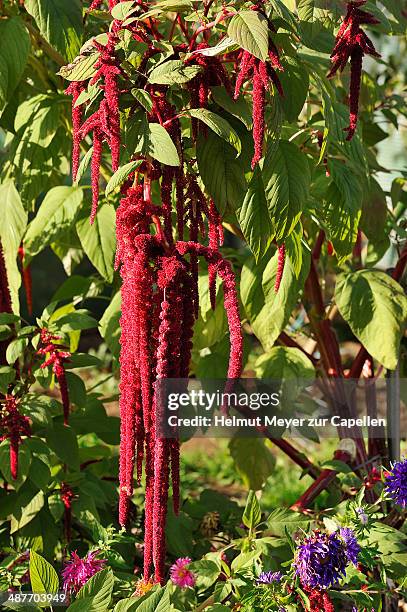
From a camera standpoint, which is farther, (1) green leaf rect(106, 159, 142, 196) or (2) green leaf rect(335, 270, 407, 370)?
(2) green leaf rect(335, 270, 407, 370)

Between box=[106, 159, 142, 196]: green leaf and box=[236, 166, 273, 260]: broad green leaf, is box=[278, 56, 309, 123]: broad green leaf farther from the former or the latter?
box=[106, 159, 142, 196]: green leaf

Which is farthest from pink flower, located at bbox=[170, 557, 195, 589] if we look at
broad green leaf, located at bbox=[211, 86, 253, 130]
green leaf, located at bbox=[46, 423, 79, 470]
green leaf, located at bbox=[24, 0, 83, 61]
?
Answer: green leaf, located at bbox=[24, 0, 83, 61]

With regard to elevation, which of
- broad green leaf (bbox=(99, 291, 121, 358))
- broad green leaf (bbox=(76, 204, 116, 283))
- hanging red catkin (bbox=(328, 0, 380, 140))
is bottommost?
broad green leaf (bbox=(99, 291, 121, 358))

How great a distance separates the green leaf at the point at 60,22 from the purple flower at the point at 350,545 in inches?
31.9

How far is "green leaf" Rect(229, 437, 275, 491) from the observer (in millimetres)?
1911

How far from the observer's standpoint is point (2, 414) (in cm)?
147

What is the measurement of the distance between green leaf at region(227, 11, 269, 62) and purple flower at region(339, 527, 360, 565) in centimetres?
70

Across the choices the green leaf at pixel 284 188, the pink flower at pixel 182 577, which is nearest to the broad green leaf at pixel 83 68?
the green leaf at pixel 284 188

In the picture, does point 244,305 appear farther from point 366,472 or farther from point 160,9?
point 160,9

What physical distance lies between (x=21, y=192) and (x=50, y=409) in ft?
1.36

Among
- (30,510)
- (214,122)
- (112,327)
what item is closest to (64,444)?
(30,510)

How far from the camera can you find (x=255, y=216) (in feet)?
3.84

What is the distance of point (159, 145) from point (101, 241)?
608 millimetres

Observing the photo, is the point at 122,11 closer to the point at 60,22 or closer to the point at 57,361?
the point at 60,22
